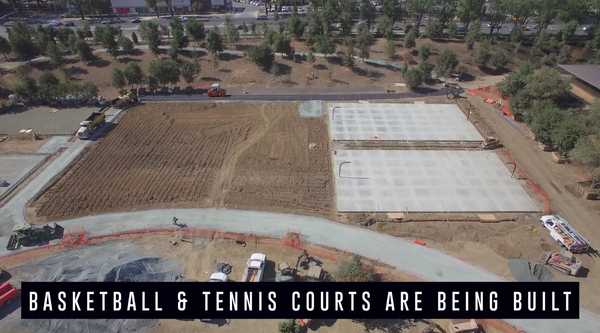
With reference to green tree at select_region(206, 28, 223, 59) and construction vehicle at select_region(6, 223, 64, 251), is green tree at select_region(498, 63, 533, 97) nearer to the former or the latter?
green tree at select_region(206, 28, 223, 59)

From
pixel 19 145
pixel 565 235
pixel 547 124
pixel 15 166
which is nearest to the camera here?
pixel 565 235

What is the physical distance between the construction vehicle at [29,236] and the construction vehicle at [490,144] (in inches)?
1712

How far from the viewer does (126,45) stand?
65.8m

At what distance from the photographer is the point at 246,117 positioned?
158ft

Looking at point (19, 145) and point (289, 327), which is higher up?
point (19, 145)

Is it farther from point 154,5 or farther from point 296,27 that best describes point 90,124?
point 154,5

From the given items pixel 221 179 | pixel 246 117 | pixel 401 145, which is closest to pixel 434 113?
pixel 401 145

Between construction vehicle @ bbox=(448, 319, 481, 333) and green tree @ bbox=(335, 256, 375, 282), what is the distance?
18.9ft

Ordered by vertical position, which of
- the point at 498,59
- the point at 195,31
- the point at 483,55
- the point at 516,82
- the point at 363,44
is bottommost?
the point at 516,82

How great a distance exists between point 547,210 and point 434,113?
67.1 ft

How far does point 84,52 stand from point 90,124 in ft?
94.3

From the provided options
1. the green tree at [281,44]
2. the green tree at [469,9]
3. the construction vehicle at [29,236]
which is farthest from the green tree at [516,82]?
the construction vehicle at [29,236]

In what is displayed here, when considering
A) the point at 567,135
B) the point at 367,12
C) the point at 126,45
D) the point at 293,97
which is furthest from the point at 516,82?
the point at 126,45

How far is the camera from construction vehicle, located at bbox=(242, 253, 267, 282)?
25.4m
